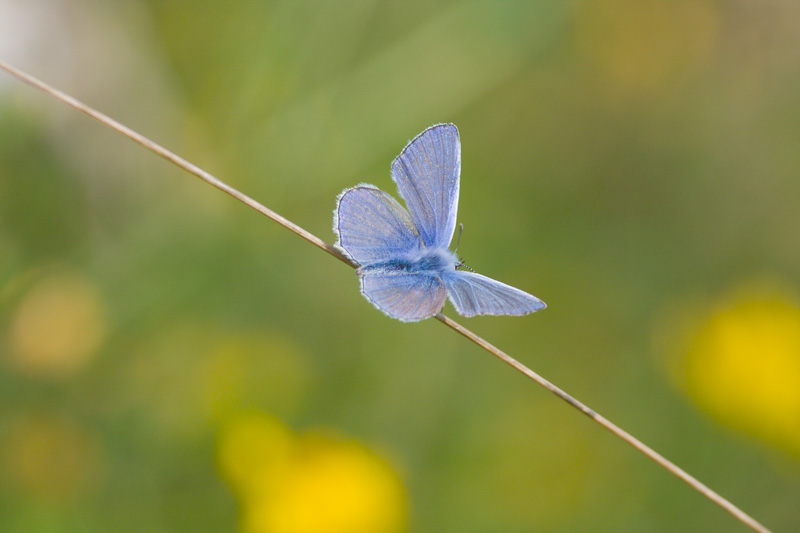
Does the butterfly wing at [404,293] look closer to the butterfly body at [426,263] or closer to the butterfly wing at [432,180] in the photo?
the butterfly body at [426,263]

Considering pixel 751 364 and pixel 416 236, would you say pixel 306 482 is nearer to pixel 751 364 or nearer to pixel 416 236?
pixel 416 236

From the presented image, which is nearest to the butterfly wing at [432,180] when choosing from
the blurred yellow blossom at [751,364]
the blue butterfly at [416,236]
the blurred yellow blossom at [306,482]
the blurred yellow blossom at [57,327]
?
the blue butterfly at [416,236]

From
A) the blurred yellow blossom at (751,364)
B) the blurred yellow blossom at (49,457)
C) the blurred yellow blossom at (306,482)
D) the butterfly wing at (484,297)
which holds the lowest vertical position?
the blurred yellow blossom at (49,457)

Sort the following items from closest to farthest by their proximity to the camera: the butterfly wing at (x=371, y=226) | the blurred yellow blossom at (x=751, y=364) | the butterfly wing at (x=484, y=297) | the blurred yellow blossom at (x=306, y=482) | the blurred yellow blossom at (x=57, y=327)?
A: the butterfly wing at (x=484, y=297), the butterfly wing at (x=371, y=226), the blurred yellow blossom at (x=306, y=482), the blurred yellow blossom at (x=57, y=327), the blurred yellow blossom at (x=751, y=364)

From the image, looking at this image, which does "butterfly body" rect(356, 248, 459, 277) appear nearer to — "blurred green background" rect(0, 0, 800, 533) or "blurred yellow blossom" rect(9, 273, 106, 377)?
"blurred green background" rect(0, 0, 800, 533)

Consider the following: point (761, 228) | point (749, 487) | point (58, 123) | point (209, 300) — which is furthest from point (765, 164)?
Answer: point (58, 123)

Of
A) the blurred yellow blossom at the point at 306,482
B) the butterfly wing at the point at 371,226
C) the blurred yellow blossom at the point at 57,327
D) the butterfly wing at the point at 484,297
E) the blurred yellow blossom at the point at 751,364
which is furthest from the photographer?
the blurred yellow blossom at the point at 751,364

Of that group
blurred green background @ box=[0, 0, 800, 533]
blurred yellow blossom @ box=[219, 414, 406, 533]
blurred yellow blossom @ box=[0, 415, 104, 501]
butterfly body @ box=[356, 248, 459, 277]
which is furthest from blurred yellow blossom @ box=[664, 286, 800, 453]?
blurred yellow blossom @ box=[0, 415, 104, 501]
